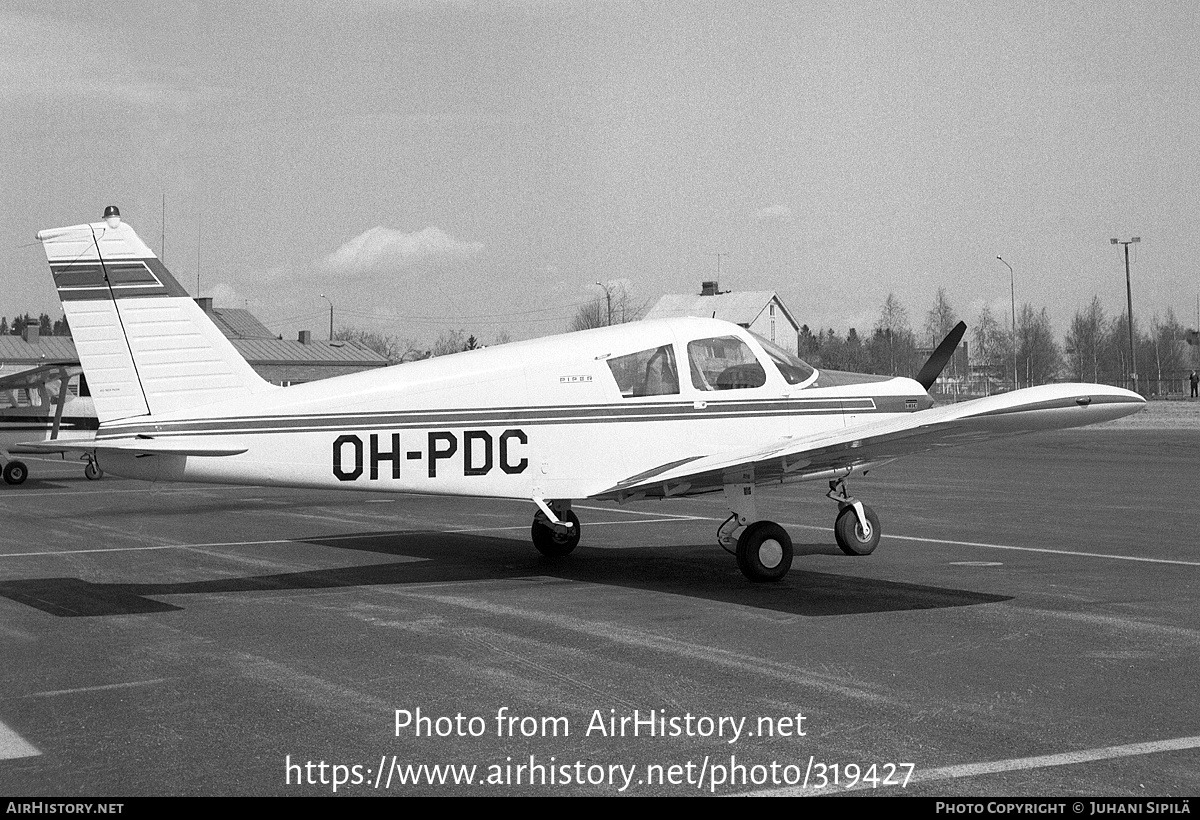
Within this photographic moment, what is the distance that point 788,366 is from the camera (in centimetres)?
1204

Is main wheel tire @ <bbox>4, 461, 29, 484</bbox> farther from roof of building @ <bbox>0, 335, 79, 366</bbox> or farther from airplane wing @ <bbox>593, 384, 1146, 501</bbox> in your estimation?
roof of building @ <bbox>0, 335, 79, 366</bbox>

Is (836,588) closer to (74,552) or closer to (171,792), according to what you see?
(171,792)

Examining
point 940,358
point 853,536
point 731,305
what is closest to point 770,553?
point 853,536

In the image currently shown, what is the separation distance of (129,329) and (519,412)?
135 inches

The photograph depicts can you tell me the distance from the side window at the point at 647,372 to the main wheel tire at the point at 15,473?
1838 cm

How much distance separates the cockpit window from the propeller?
A: 256 cm

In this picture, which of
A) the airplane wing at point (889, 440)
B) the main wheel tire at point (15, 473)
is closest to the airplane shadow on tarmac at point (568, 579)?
the airplane wing at point (889, 440)

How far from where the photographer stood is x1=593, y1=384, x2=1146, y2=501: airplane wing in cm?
889

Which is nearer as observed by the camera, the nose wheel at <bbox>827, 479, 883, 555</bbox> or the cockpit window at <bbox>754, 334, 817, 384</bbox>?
the cockpit window at <bbox>754, 334, 817, 384</bbox>

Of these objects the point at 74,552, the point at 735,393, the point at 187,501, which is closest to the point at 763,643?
the point at 735,393

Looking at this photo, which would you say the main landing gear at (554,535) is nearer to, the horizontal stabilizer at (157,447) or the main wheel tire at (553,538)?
the main wheel tire at (553,538)

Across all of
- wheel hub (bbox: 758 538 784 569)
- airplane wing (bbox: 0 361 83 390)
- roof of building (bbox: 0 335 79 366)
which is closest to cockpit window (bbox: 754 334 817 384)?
wheel hub (bbox: 758 538 784 569)

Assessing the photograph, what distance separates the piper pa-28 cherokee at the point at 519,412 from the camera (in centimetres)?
1002

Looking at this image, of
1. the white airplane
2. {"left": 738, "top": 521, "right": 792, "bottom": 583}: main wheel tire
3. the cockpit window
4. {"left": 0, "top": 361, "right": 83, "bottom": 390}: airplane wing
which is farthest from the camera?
{"left": 0, "top": 361, "right": 83, "bottom": 390}: airplane wing
